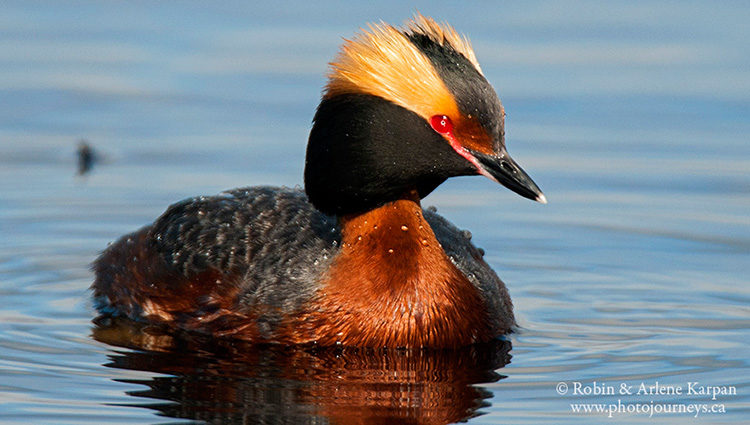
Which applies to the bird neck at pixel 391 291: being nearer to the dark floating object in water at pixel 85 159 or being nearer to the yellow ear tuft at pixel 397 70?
the yellow ear tuft at pixel 397 70

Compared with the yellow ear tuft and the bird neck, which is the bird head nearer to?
the yellow ear tuft

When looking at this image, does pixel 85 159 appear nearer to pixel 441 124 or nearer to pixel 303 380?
pixel 441 124

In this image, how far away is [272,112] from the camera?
18.1 m

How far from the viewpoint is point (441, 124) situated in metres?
11.7

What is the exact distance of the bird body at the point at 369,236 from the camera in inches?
459

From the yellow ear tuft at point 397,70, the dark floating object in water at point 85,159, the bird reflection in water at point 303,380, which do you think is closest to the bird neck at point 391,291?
the bird reflection in water at point 303,380

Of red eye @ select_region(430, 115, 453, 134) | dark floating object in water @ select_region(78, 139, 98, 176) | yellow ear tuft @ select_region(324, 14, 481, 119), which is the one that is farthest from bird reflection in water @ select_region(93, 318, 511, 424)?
dark floating object in water @ select_region(78, 139, 98, 176)

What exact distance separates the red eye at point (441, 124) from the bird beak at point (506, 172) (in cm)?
24

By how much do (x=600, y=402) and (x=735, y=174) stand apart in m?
6.33

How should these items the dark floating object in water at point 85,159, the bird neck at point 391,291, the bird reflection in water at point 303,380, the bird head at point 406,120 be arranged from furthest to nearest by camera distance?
the dark floating object in water at point 85,159 → the bird neck at point 391,291 → the bird head at point 406,120 → the bird reflection in water at point 303,380

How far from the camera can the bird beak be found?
11.6 metres

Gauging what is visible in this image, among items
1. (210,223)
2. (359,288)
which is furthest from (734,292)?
(210,223)

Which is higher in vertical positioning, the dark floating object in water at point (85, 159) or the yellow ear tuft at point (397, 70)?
the dark floating object in water at point (85, 159)

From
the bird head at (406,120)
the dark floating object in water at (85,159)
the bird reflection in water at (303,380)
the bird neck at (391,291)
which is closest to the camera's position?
the bird reflection in water at (303,380)
